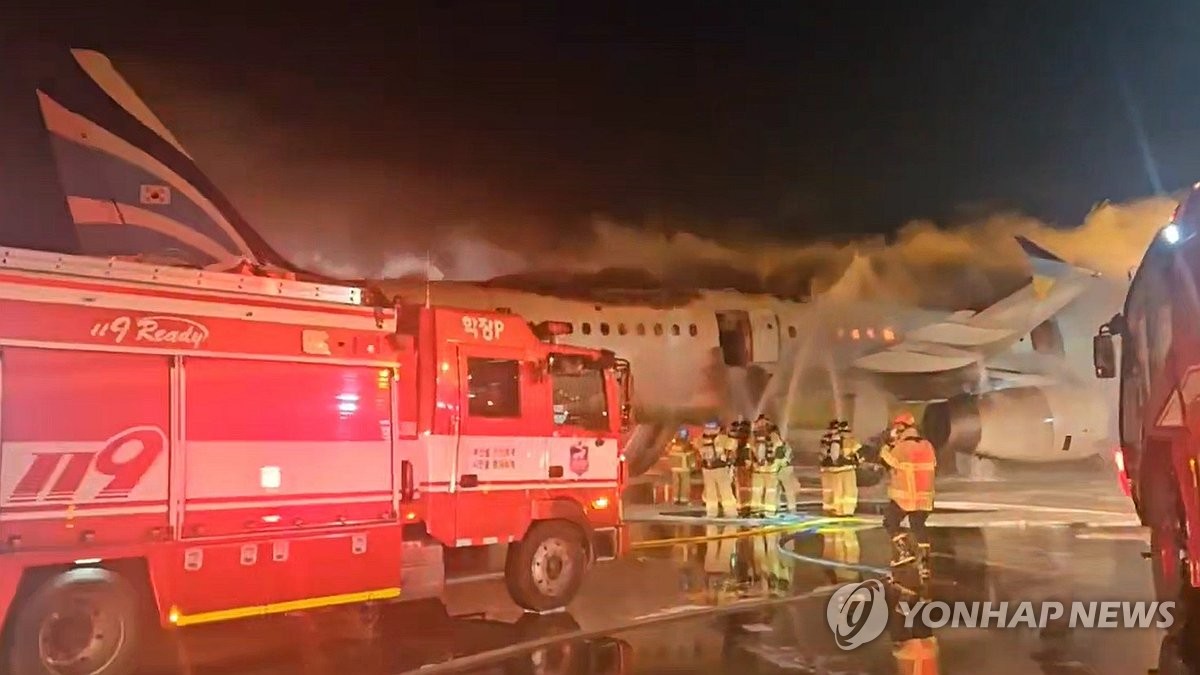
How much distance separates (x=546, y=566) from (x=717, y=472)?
5085mm

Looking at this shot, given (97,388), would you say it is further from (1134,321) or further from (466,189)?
(1134,321)

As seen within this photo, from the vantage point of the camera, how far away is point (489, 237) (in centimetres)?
1089

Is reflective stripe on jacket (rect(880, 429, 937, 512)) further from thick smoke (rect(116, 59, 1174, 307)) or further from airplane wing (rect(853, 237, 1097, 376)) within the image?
airplane wing (rect(853, 237, 1097, 376))

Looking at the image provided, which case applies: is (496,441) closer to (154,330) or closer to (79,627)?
(154,330)

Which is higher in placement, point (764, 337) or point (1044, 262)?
point (1044, 262)

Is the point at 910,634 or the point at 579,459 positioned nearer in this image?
the point at 910,634

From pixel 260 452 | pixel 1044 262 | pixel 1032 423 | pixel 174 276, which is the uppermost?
pixel 1044 262

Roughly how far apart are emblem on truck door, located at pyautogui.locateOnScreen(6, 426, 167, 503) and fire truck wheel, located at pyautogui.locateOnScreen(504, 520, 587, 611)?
8.94ft

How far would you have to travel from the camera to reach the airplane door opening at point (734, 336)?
13.0 meters

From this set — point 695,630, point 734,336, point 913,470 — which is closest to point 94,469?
point 695,630

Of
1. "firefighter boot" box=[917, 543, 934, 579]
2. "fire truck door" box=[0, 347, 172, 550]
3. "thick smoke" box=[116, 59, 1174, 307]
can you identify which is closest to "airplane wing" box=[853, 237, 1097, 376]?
"thick smoke" box=[116, 59, 1174, 307]

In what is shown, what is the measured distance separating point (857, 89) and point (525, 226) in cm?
435

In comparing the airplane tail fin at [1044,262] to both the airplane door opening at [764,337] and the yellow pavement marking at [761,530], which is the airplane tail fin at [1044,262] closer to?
the airplane door opening at [764,337]

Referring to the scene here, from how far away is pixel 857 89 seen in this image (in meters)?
11.6
